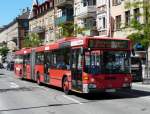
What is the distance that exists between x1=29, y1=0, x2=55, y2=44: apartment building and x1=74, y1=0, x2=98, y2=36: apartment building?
19.6 meters

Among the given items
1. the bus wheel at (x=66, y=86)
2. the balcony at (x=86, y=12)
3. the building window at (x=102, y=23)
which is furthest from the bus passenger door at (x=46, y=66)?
the balcony at (x=86, y=12)

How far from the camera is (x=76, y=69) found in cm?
2072

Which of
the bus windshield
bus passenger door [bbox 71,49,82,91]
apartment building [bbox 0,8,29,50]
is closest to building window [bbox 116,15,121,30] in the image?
bus passenger door [bbox 71,49,82,91]

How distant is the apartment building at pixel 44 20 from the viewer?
284ft

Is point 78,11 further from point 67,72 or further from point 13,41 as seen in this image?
point 13,41

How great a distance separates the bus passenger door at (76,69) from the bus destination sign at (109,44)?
848mm

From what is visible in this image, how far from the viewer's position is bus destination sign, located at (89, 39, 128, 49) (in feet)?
64.7

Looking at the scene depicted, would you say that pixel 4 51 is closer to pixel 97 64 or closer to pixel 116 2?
pixel 116 2

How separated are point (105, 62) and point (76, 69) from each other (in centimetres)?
159

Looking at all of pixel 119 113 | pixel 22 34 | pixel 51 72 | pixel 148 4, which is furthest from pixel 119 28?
pixel 22 34

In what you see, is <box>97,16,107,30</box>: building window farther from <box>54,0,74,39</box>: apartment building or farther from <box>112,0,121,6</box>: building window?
<box>54,0,74,39</box>: apartment building

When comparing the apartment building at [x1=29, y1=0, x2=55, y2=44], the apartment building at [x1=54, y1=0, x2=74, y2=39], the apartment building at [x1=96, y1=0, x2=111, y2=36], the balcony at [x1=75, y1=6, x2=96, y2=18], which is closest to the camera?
the apartment building at [x1=96, y1=0, x2=111, y2=36]

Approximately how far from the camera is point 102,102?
1853 cm

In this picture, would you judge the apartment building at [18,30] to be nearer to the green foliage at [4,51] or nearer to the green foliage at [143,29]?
the green foliage at [4,51]
